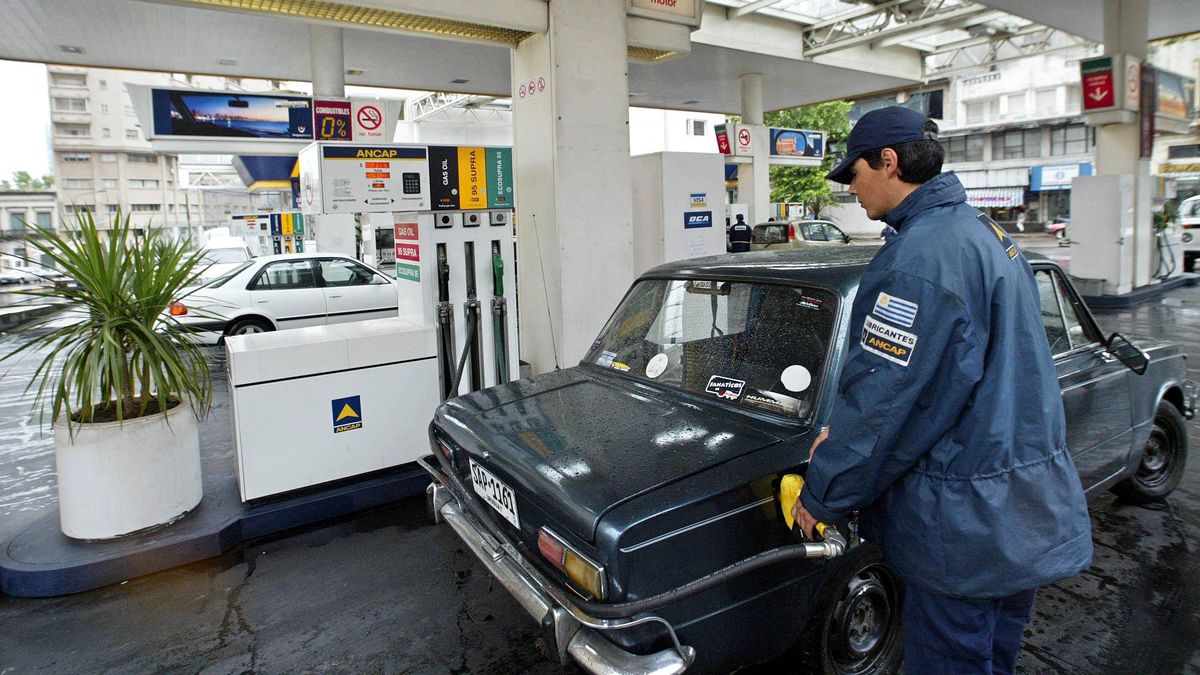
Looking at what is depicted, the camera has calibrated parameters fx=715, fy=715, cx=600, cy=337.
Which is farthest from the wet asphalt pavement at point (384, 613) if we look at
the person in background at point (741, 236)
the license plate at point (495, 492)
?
the person in background at point (741, 236)

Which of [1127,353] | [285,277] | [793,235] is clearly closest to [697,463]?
[1127,353]

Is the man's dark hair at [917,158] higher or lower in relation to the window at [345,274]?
higher

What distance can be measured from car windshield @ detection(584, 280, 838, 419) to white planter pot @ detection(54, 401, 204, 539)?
2.47m

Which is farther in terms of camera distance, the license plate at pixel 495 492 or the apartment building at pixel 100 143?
the apartment building at pixel 100 143

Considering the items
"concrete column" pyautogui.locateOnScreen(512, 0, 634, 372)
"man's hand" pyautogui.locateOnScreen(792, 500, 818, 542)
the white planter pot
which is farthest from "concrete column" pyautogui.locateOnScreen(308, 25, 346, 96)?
"man's hand" pyautogui.locateOnScreen(792, 500, 818, 542)

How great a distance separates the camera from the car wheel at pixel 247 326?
9492mm

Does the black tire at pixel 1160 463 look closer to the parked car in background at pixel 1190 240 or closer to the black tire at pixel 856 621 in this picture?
the black tire at pixel 856 621

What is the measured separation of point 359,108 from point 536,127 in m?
5.70

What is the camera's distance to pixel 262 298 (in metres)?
9.60

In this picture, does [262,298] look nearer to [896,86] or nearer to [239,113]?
[239,113]

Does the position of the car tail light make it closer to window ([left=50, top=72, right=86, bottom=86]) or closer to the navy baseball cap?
the navy baseball cap

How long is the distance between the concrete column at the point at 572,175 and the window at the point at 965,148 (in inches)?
1623

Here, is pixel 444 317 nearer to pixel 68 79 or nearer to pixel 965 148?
pixel 965 148

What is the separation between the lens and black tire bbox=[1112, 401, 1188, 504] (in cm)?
420
